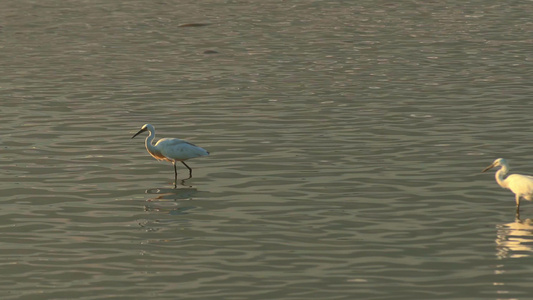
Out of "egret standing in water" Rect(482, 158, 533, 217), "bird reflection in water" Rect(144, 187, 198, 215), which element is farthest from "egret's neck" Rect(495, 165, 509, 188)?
"bird reflection in water" Rect(144, 187, 198, 215)

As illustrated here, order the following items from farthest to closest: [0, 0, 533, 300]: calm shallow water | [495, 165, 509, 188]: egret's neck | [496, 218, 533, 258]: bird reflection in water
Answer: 1. [495, 165, 509, 188]: egret's neck
2. [496, 218, 533, 258]: bird reflection in water
3. [0, 0, 533, 300]: calm shallow water

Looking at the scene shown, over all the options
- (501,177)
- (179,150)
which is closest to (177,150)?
(179,150)

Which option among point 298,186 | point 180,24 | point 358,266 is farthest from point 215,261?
point 180,24

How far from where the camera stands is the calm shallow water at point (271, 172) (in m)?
16.4

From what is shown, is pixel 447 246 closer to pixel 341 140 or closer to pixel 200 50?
pixel 341 140

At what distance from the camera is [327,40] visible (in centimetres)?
5247

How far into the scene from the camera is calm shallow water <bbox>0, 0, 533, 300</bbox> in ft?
53.8

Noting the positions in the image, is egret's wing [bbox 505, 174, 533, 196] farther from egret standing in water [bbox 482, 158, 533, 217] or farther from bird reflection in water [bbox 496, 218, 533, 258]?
bird reflection in water [bbox 496, 218, 533, 258]

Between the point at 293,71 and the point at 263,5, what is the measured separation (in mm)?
33638

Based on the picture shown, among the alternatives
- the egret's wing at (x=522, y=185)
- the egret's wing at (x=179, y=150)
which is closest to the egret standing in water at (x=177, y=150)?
the egret's wing at (x=179, y=150)

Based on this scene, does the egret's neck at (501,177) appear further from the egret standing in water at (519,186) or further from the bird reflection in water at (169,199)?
the bird reflection in water at (169,199)

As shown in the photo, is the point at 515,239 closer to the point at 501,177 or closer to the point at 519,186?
the point at 519,186

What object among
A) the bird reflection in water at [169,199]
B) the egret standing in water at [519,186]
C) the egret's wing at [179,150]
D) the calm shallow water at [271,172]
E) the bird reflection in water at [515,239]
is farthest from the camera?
the egret's wing at [179,150]

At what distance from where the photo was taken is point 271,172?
23.9 meters
